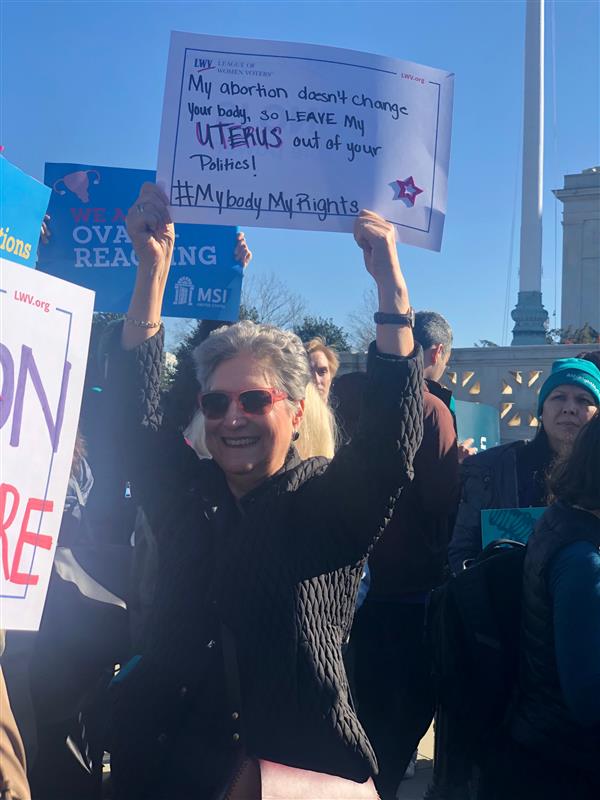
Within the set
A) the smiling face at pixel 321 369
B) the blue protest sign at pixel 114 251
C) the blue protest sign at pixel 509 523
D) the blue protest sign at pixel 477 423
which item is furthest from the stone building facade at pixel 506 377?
the blue protest sign at pixel 509 523

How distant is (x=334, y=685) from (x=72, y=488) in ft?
5.77

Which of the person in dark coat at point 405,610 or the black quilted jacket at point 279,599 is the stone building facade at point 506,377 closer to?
the person in dark coat at point 405,610

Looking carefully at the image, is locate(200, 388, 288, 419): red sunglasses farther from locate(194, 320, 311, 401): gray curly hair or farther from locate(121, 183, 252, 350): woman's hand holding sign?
locate(121, 183, 252, 350): woman's hand holding sign

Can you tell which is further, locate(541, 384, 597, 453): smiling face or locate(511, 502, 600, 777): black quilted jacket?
locate(541, 384, 597, 453): smiling face

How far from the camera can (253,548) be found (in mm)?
2082

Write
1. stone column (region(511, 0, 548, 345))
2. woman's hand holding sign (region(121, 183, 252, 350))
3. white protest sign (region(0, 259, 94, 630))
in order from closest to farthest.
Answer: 1. white protest sign (region(0, 259, 94, 630))
2. woman's hand holding sign (region(121, 183, 252, 350))
3. stone column (region(511, 0, 548, 345))

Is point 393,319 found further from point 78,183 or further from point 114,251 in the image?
point 78,183

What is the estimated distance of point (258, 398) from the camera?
2227 mm

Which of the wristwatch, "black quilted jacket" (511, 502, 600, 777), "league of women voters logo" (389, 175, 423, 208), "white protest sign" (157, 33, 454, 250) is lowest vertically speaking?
"black quilted jacket" (511, 502, 600, 777)

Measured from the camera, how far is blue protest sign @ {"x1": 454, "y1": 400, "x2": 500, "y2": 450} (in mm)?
6637

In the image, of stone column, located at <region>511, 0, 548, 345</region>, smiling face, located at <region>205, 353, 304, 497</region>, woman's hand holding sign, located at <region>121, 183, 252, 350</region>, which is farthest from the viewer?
stone column, located at <region>511, 0, 548, 345</region>

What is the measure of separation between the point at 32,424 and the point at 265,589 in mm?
576

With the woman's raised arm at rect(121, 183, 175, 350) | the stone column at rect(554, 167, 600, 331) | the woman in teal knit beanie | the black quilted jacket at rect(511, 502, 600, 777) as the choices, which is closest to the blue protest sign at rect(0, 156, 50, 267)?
the woman's raised arm at rect(121, 183, 175, 350)

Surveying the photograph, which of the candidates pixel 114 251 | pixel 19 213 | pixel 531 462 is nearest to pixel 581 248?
pixel 114 251
